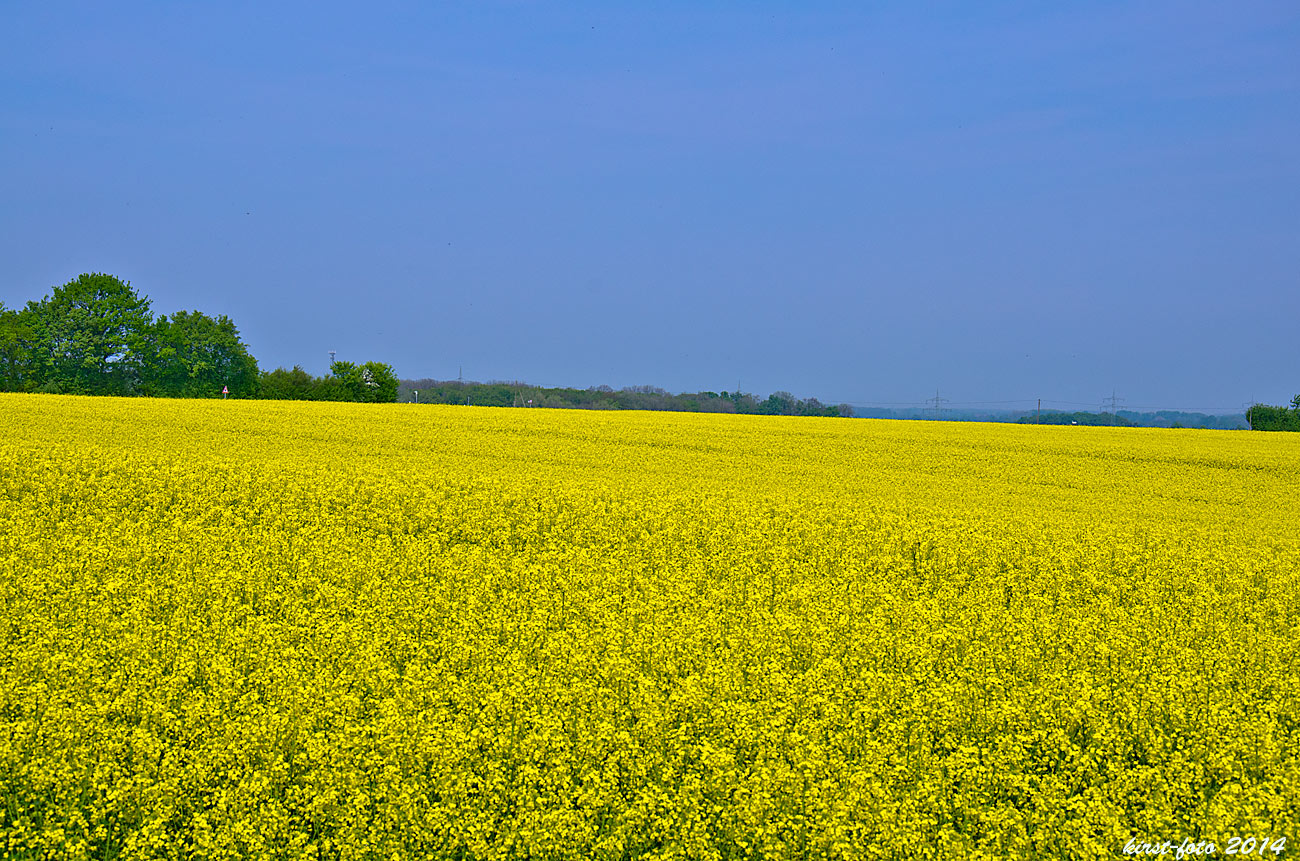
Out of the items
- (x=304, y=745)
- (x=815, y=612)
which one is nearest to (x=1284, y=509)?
(x=815, y=612)

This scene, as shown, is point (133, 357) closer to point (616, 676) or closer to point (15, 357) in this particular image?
point (15, 357)

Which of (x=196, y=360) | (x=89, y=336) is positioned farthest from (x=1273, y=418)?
(x=89, y=336)

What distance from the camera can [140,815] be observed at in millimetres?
4680

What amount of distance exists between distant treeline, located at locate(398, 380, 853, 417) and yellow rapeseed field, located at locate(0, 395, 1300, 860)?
6124cm

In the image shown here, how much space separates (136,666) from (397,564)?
12.2ft

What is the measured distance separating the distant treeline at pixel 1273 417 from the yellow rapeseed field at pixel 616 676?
52189mm

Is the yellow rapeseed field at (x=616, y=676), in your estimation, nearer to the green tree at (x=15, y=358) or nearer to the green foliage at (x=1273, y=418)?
the green foliage at (x=1273, y=418)

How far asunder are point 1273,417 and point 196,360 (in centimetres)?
8062

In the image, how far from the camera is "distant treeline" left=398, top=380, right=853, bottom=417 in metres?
80.1

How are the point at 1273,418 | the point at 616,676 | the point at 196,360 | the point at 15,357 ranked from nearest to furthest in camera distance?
1. the point at 616,676
2. the point at 1273,418
3. the point at 15,357
4. the point at 196,360

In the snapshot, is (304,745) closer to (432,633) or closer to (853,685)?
(432,633)

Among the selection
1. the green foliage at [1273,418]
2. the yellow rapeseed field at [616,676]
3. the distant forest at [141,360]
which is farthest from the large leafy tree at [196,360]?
the green foliage at [1273,418]

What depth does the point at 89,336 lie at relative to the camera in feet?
220

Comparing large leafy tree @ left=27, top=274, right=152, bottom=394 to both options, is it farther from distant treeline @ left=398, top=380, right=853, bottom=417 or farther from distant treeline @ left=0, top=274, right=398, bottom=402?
distant treeline @ left=398, top=380, right=853, bottom=417
